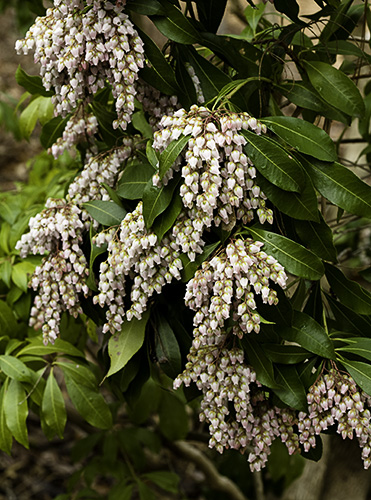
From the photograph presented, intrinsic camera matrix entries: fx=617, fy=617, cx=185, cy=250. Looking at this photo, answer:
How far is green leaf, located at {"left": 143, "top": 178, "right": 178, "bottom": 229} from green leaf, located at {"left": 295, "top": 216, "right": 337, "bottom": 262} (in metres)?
0.34

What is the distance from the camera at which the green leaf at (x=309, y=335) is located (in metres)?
1.48

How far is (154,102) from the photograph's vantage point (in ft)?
5.37

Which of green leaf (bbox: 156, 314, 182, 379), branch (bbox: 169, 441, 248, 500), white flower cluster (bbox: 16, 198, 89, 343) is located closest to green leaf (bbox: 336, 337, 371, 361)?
green leaf (bbox: 156, 314, 182, 379)

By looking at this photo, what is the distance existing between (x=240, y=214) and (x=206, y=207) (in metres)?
0.14

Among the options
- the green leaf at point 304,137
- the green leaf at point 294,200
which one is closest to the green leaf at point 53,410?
the green leaf at point 294,200

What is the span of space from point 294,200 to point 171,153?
32cm

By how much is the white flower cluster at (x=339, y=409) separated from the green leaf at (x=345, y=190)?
39 cm

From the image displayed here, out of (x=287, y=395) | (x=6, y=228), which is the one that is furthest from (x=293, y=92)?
(x=6, y=228)

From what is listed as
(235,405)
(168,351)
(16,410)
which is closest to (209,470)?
(16,410)

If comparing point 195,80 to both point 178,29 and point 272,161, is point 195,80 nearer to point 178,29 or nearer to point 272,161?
point 178,29

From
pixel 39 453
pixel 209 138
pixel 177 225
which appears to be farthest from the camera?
pixel 39 453

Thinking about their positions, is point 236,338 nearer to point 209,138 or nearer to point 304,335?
point 304,335

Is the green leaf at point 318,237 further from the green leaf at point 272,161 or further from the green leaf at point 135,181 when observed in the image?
the green leaf at point 135,181

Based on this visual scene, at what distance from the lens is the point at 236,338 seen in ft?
5.12
